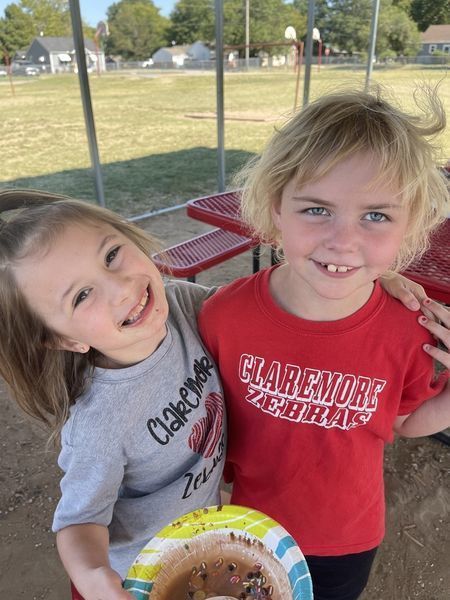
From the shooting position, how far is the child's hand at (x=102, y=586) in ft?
2.64

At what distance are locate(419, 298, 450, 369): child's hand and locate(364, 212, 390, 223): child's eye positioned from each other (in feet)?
0.77

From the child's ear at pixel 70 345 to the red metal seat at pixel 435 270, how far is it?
107 centimetres

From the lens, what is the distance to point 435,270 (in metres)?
1.68

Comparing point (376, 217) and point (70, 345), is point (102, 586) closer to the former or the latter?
point (70, 345)

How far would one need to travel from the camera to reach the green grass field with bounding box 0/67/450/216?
20.4ft

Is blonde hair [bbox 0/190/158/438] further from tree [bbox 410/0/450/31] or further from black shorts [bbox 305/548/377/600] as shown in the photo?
tree [bbox 410/0/450/31]

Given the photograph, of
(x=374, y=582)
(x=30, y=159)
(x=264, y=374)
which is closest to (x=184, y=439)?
(x=264, y=374)

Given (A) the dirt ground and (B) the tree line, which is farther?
(B) the tree line

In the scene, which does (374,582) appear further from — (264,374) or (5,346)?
(5,346)

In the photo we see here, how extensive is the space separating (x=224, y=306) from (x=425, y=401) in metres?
0.50

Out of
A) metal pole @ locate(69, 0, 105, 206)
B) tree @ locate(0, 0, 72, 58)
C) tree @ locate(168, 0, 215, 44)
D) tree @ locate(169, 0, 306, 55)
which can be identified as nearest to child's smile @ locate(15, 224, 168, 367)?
metal pole @ locate(69, 0, 105, 206)

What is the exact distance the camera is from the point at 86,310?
3.07 feet

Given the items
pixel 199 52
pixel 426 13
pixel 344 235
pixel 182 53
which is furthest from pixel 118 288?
A: pixel 182 53

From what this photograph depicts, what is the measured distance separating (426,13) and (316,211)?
41428mm
